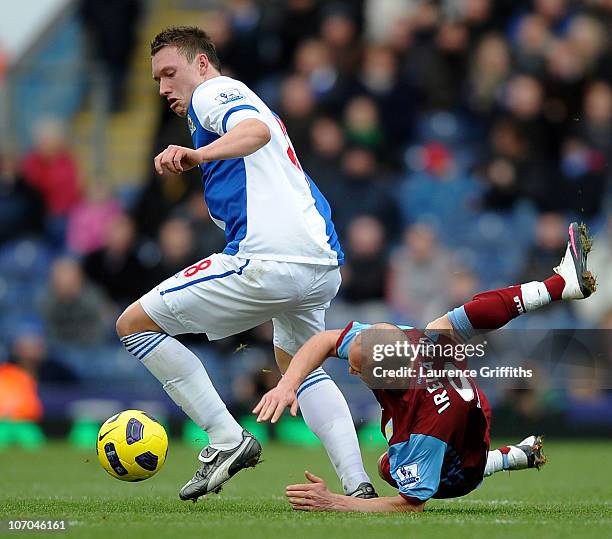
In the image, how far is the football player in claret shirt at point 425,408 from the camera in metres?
6.20

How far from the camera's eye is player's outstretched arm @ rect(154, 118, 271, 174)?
621cm

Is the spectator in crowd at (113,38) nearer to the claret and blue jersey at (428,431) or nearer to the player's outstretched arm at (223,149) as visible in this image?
the player's outstretched arm at (223,149)

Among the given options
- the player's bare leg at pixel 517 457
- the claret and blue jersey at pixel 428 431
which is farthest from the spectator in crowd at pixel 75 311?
the claret and blue jersey at pixel 428 431

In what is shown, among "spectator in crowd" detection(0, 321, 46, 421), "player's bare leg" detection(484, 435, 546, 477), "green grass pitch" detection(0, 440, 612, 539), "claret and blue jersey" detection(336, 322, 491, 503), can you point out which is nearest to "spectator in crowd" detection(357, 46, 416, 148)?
"spectator in crowd" detection(0, 321, 46, 421)

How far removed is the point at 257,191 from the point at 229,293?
21.9 inches

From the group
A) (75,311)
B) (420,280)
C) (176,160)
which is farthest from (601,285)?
(176,160)

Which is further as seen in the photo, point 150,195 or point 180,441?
point 150,195

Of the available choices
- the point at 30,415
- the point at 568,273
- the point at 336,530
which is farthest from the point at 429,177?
the point at 336,530

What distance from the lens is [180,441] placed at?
13.5 m

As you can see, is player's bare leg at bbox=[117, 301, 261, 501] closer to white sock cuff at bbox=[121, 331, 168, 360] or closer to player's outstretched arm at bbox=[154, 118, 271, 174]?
white sock cuff at bbox=[121, 331, 168, 360]

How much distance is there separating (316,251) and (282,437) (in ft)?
23.8

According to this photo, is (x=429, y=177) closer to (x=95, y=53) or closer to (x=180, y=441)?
(x=180, y=441)

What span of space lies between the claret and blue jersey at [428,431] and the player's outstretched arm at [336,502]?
0.07 meters

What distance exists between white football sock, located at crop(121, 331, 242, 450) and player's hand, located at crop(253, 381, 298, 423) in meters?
0.92
